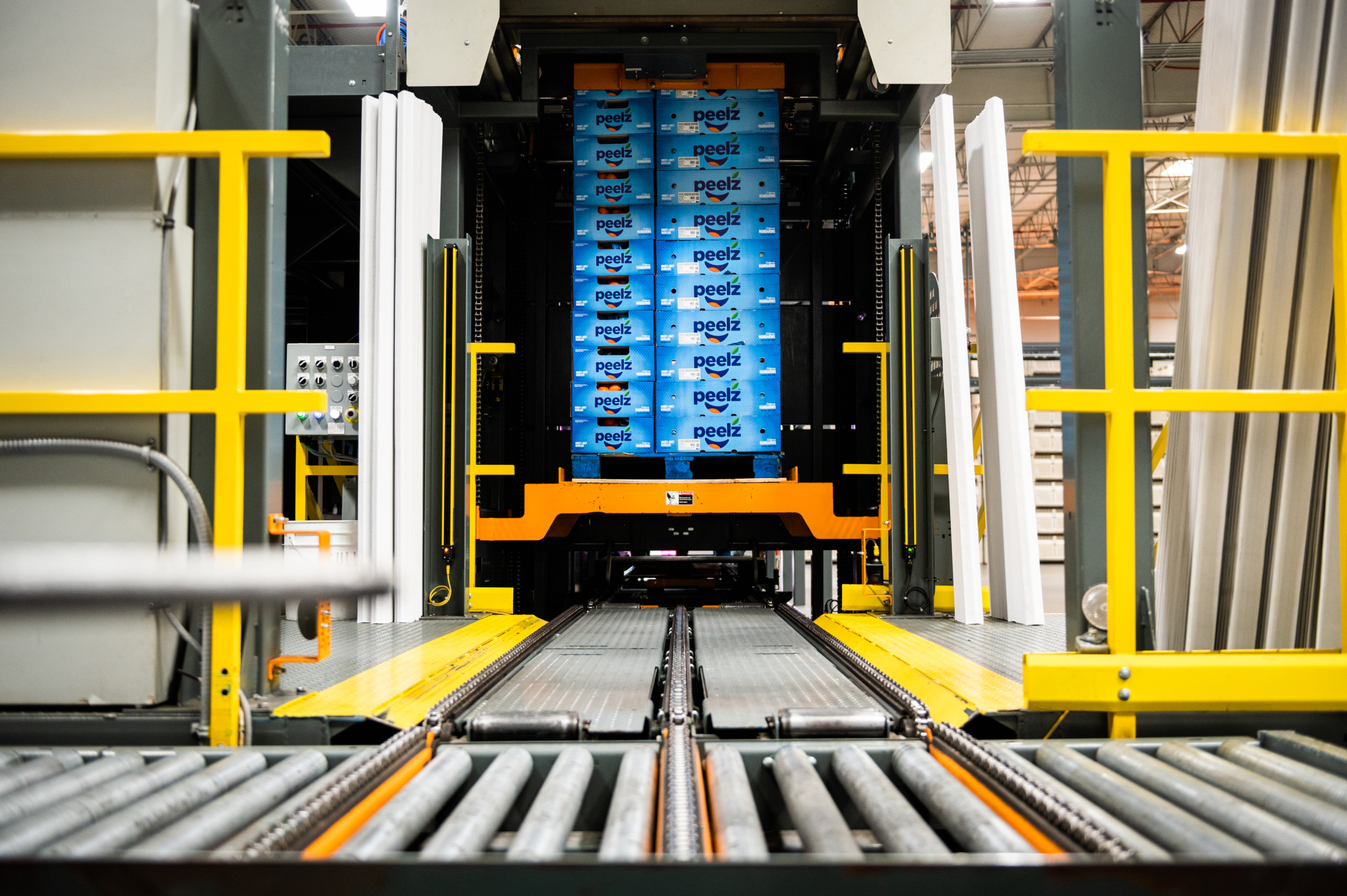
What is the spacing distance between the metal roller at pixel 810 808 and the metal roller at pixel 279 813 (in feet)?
3.17

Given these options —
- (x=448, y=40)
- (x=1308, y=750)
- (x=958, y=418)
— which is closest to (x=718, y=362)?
(x=958, y=418)

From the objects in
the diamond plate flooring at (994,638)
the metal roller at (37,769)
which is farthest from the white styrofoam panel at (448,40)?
the metal roller at (37,769)

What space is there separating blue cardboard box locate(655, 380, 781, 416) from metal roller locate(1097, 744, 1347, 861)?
487cm

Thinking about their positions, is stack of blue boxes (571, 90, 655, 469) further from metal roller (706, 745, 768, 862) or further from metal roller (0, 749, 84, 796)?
metal roller (0, 749, 84, 796)

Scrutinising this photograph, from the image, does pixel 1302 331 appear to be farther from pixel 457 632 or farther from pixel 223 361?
pixel 457 632

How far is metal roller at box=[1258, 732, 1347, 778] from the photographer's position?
77.5 inches

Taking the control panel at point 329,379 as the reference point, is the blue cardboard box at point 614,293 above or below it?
above

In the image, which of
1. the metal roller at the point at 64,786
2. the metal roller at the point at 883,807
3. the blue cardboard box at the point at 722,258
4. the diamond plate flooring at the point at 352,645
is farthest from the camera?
the blue cardboard box at the point at 722,258

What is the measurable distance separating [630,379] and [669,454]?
2.25ft

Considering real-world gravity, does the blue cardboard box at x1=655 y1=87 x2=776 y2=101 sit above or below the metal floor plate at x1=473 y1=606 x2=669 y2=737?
above

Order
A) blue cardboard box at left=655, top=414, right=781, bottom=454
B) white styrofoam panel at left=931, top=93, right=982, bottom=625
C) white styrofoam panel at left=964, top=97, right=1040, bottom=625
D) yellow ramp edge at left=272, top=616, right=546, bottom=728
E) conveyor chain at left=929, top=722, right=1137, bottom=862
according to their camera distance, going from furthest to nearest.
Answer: blue cardboard box at left=655, top=414, right=781, bottom=454 → white styrofoam panel at left=931, top=93, right=982, bottom=625 → white styrofoam panel at left=964, top=97, right=1040, bottom=625 → yellow ramp edge at left=272, top=616, right=546, bottom=728 → conveyor chain at left=929, top=722, right=1137, bottom=862

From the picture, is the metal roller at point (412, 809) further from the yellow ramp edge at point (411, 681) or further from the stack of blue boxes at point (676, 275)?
the stack of blue boxes at point (676, 275)

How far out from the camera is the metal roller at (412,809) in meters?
1.54

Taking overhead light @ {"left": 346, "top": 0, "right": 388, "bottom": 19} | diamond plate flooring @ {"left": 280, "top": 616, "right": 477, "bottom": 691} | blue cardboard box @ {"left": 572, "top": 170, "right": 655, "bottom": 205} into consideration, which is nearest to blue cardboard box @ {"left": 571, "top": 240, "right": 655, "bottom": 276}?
blue cardboard box @ {"left": 572, "top": 170, "right": 655, "bottom": 205}
